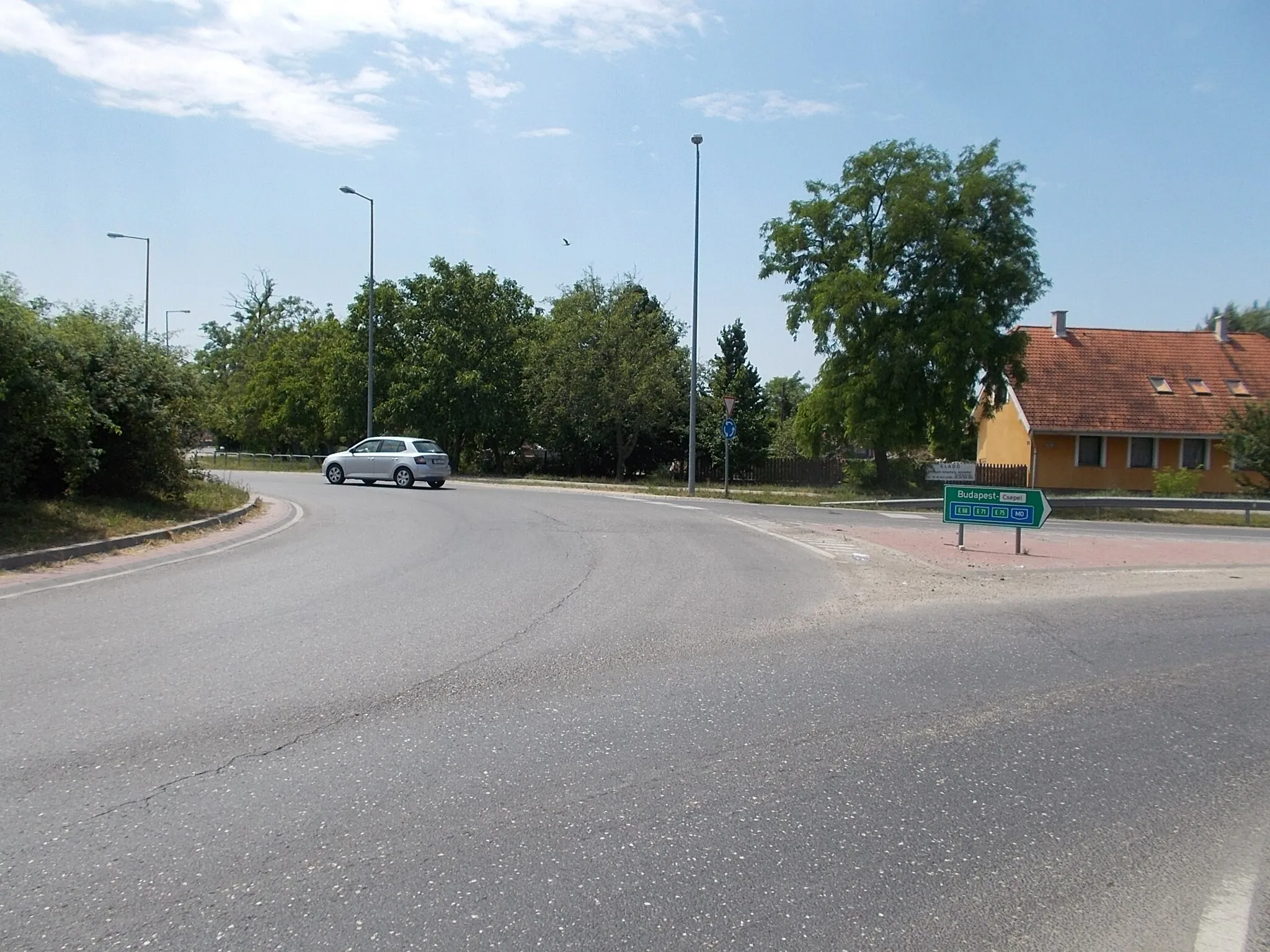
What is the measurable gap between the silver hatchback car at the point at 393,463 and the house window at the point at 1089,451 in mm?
24928

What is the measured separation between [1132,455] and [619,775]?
39.5m

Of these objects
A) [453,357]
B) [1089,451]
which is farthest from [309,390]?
[1089,451]

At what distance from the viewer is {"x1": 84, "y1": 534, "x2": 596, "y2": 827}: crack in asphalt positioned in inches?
183

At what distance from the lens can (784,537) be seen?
18297 millimetres

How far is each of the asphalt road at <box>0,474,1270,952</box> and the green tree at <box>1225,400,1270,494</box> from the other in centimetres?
2596

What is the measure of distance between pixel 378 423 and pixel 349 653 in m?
38.4

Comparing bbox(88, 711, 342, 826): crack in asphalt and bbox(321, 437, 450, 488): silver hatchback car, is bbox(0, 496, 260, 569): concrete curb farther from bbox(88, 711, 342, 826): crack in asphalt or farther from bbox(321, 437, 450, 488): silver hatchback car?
bbox(321, 437, 450, 488): silver hatchback car

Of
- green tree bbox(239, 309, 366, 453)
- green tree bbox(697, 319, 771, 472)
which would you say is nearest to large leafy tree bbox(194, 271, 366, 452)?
green tree bbox(239, 309, 366, 453)

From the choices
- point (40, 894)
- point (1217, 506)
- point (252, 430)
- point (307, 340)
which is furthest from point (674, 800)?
point (252, 430)

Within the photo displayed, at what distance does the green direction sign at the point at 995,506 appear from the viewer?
1538 centimetres

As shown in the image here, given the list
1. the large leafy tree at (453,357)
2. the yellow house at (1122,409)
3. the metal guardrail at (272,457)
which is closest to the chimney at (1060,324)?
the yellow house at (1122,409)

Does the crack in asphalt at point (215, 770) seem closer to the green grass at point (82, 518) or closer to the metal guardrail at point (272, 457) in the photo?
the green grass at point (82, 518)

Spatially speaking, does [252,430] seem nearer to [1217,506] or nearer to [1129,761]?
[1217,506]

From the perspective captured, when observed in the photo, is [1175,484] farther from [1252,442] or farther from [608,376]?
[608,376]
